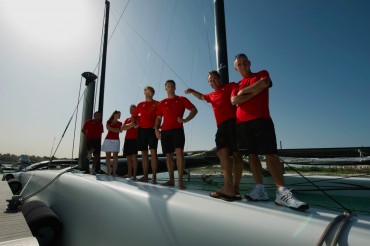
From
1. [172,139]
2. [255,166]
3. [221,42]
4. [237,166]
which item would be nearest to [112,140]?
[172,139]

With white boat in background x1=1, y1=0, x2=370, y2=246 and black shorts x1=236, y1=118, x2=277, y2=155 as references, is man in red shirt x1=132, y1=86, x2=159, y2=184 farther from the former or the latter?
black shorts x1=236, y1=118, x2=277, y2=155

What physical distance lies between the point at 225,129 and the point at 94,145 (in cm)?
414

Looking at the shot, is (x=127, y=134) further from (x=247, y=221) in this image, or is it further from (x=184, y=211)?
(x=247, y=221)

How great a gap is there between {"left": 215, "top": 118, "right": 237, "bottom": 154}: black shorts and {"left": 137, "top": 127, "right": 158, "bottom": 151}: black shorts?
1654mm

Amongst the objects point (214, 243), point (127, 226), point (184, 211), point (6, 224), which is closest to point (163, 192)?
point (127, 226)

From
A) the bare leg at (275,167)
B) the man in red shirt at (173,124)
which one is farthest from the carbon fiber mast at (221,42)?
the bare leg at (275,167)

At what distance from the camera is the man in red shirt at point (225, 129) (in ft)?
8.31

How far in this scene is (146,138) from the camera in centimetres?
430

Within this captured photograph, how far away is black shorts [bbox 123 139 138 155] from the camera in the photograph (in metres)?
5.30

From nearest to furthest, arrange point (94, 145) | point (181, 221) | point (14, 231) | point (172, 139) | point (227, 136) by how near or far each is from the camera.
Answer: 1. point (181, 221)
2. point (227, 136)
3. point (14, 231)
4. point (172, 139)
5. point (94, 145)

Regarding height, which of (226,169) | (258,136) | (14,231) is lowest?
(14,231)

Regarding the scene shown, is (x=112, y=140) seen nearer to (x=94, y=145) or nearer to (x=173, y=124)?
(x=94, y=145)

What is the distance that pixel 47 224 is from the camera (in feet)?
12.6

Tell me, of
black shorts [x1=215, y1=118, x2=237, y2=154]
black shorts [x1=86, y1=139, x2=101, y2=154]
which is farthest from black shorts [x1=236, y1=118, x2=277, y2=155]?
black shorts [x1=86, y1=139, x2=101, y2=154]
